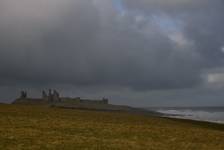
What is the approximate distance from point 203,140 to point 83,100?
12982 cm

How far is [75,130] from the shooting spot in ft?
108

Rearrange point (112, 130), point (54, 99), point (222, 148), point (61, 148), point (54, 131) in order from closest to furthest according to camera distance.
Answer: point (61, 148)
point (222, 148)
point (54, 131)
point (112, 130)
point (54, 99)

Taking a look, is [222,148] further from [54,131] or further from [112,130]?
[54,131]

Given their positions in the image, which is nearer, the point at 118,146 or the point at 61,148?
the point at 61,148

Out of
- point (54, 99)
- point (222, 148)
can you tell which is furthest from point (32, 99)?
point (222, 148)

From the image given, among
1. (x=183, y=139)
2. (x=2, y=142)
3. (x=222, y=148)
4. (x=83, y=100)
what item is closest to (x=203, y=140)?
(x=183, y=139)

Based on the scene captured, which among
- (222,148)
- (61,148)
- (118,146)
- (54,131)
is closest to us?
(61,148)

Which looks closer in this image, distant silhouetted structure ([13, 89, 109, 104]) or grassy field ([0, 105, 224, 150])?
grassy field ([0, 105, 224, 150])

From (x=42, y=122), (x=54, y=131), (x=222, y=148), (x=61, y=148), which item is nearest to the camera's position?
(x=61, y=148)

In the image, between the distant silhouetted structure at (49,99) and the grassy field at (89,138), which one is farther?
the distant silhouetted structure at (49,99)

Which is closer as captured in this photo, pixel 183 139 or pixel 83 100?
pixel 183 139

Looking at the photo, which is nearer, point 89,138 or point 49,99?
point 89,138

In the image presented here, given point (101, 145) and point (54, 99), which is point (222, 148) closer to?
point (101, 145)

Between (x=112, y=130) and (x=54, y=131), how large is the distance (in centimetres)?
511
